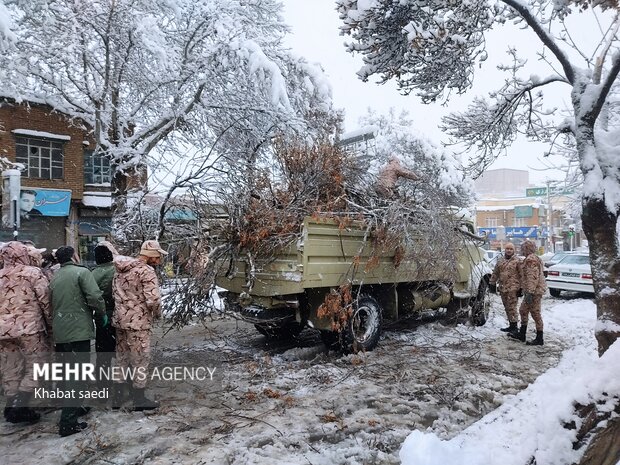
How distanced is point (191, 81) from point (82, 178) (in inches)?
353

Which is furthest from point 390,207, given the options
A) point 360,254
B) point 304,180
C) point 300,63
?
point 300,63

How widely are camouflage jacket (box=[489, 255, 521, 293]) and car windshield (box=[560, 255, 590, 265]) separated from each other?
6.80 meters

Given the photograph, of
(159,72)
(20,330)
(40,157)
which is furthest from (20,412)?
(40,157)

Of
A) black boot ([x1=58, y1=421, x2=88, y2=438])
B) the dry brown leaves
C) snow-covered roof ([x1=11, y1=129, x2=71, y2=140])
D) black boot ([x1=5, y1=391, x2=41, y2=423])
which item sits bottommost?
black boot ([x1=58, y1=421, x2=88, y2=438])

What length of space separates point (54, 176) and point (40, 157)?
80 cm

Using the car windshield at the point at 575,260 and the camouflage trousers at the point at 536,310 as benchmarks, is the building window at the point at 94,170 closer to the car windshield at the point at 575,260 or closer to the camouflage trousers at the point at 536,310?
the camouflage trousers at the point at 536,310

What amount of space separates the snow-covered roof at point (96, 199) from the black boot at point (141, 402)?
14.2 metres

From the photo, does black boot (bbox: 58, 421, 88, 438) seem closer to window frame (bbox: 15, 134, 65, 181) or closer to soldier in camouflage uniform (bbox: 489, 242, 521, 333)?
soldier in camouflage uniform (bbox: 489, 242, 521, 333)

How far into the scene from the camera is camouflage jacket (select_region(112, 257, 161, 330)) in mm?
4129

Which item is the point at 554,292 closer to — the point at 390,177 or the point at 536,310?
the point at 536,310

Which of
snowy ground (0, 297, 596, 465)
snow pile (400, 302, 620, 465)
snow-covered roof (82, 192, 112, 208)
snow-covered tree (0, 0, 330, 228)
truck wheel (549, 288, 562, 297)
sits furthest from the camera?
snow-covered roof (82, 192, 112, 208)

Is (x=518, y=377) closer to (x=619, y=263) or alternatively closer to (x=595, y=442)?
(x=619, y=263)

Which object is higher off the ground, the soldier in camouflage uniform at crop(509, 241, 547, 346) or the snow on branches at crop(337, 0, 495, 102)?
the snow on branches at crop(337, 0, 495, 102)

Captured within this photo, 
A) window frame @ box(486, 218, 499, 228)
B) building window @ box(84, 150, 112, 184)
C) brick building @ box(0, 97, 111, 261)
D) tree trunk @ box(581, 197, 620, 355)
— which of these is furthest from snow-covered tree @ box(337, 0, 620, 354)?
window frame @ box(486, 218, 499, 228)
